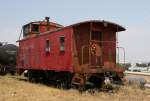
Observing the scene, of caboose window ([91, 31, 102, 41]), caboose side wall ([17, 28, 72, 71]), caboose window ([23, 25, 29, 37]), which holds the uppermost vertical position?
caboose window ([23, 25, 29, 37])

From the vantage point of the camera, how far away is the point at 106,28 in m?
17.5

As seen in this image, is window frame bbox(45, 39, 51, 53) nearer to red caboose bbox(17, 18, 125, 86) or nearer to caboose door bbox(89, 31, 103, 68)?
red caboose bbox(17, 18, 125, 86)

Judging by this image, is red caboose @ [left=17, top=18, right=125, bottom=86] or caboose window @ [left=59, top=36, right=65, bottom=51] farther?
caboose window @ [left=59, top=36, right=65, bottom=51]

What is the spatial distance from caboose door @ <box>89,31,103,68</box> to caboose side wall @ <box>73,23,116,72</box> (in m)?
0.15

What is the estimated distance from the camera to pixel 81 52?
53.3ft

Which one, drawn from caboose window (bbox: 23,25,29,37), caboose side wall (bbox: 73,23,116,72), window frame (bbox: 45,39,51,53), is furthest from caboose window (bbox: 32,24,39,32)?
caboose side wall (bbox: 73,23,116,72)

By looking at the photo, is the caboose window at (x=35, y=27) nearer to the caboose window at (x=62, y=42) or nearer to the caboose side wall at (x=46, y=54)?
the caboose side wall at (x=46, y=54)

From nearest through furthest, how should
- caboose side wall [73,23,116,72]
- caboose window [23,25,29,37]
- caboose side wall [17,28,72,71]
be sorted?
1. caboose side wall [73,23,116,72]
2. caboose side wall [17,28,72,71]
3. caboose window [23,25,29,37]

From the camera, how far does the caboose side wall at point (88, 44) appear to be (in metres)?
16.1

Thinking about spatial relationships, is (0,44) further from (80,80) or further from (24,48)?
(80,80)

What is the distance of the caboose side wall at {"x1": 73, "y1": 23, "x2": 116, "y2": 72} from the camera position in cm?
1609

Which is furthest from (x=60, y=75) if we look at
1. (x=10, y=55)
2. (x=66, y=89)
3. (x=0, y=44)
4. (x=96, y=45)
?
(x=0, y=44)

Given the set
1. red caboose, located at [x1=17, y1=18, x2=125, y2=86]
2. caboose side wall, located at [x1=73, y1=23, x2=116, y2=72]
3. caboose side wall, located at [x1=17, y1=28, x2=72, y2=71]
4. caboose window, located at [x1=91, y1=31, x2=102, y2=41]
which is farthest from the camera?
caboose window, located at [x1=91, y1=31, x2=102, y2=41]

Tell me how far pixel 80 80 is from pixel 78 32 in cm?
238
